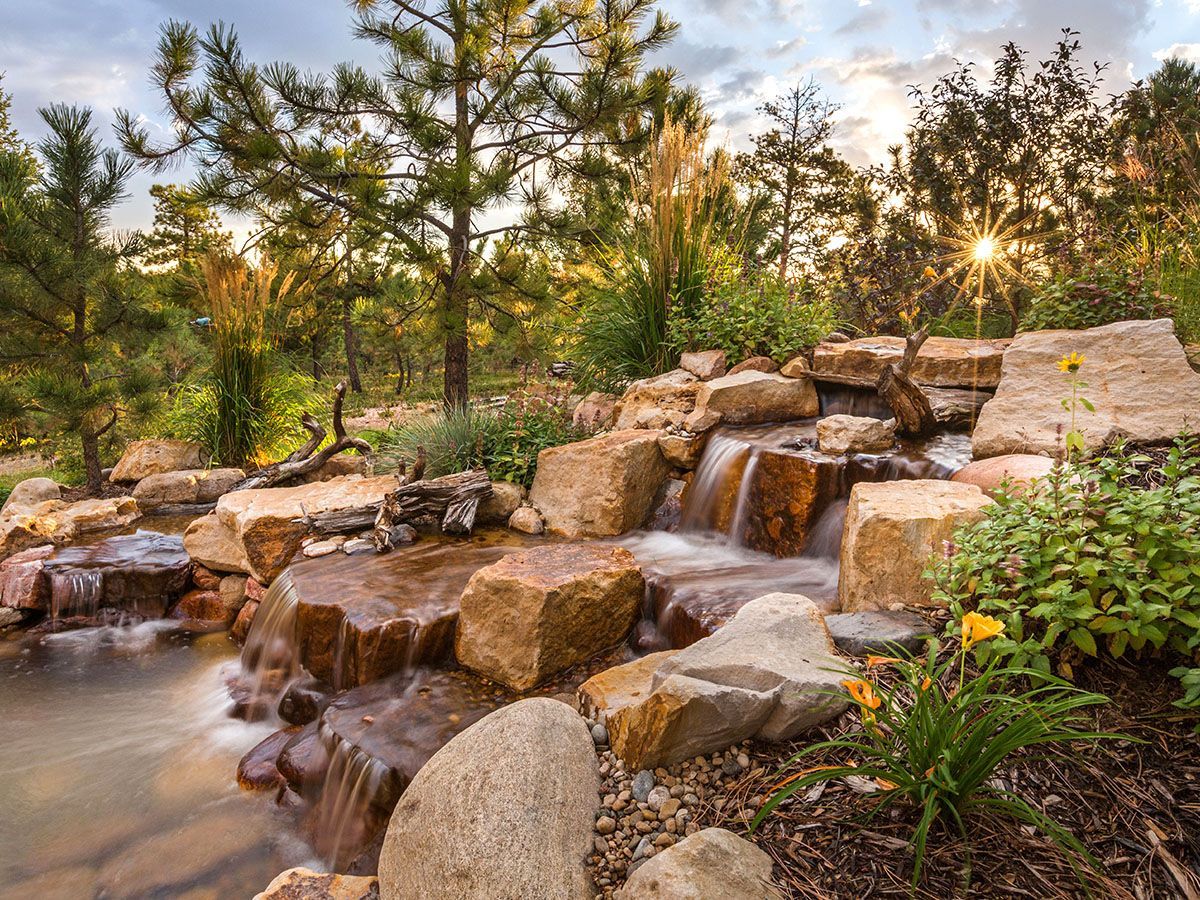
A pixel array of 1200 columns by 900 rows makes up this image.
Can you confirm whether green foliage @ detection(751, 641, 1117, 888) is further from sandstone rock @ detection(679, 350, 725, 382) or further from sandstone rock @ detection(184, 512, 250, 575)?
sandstone rock @ detection(184, 512, 250, 575)

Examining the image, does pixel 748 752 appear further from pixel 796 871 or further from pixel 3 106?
pixel 3 106

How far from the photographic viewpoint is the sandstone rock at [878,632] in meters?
2.00

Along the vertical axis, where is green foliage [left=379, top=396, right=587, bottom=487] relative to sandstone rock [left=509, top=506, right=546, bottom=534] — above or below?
above

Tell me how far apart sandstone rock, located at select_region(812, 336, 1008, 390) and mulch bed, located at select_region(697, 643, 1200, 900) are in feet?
11.0

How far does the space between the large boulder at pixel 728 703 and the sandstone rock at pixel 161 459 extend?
22.8 ft

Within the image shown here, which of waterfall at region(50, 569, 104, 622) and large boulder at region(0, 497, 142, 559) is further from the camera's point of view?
large boulder at region(0, 497, 142, 559)

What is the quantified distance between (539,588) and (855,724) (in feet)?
5.06

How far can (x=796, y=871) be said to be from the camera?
1.37 meters

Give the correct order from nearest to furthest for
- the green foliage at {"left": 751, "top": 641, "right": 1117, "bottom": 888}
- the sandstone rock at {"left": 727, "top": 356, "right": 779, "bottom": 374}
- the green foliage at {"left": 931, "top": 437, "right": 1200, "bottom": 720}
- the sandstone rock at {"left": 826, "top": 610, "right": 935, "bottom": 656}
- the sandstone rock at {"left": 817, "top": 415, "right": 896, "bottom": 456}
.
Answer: the green foliage at {"left": 751, "top": 641, "right": 1117, "bottom": 888}, the green foliage at {"left": 931, "top": 437, "right": 1200, "bottom": 720}, the sandstone rock at {"left": 826, "top": 610, "right": 935, "bottom": 656}, the sandstone rock at {"left": 817, "top": 415, "right": 896, "bottom": 456}, the sandstone rock at {"left": 727, "top": 356, "right": 779, "bottom": 374}

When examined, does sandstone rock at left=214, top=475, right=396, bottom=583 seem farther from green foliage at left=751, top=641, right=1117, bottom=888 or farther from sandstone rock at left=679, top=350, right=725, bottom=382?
green foliage at left=751, top=641, right=1117, bottom=888

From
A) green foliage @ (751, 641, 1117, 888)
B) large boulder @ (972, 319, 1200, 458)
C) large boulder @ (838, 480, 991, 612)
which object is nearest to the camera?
green foliage @ (751, 641, 1117, 888)

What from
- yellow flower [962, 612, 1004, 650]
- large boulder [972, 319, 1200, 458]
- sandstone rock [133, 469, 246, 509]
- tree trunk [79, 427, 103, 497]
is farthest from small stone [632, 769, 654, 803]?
tree trunk [79, 427, 103, 497]

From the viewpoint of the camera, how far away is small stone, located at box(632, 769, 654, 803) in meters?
1.69

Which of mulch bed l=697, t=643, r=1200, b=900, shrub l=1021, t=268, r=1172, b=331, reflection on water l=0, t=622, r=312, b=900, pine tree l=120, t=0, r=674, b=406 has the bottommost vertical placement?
reflection on water l=0, t=622, r=312, b=900
